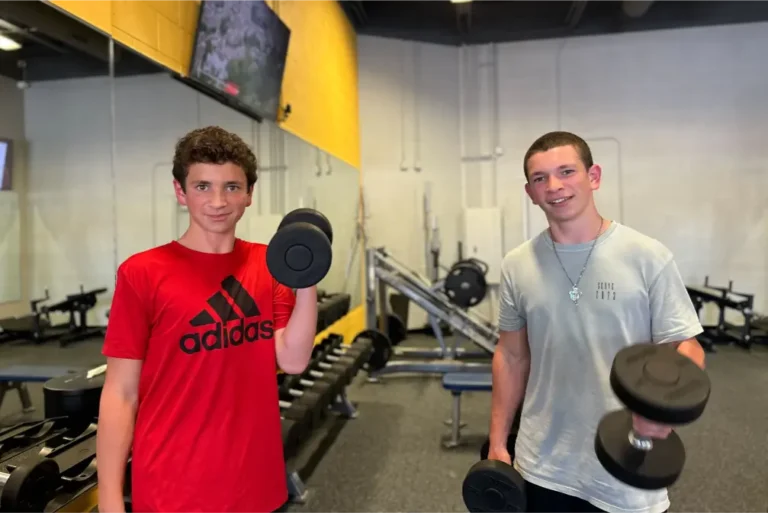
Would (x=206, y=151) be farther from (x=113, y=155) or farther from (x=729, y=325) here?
(x=729, y=325)

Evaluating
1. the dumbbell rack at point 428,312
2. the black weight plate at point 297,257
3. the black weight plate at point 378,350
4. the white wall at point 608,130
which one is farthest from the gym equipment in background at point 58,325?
the white wall at point 608,130

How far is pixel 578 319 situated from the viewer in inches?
46.3

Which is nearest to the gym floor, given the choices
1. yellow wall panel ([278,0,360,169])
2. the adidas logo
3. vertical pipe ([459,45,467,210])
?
the adidas logo

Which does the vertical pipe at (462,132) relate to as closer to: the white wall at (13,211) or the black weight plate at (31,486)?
the white wall at (13,211)

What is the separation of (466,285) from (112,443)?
382cm

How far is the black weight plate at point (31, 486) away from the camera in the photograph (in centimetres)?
126

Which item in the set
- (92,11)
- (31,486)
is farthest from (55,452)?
(92,11)

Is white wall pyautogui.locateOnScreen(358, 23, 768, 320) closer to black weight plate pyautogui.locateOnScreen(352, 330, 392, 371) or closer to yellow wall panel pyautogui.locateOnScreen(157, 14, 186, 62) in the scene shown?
black weight plate pyautogui.locateOnScreen(352, 330, 392, 371)

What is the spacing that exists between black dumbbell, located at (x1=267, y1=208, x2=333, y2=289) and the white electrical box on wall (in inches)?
213

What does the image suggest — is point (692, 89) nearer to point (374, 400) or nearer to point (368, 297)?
point (368, 297)

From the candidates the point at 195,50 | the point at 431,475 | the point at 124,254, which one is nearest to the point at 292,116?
the point at 195,50

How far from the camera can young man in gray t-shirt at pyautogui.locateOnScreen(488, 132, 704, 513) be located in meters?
1.12

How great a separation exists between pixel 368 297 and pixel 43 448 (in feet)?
10.2

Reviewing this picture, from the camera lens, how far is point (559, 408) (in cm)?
120
